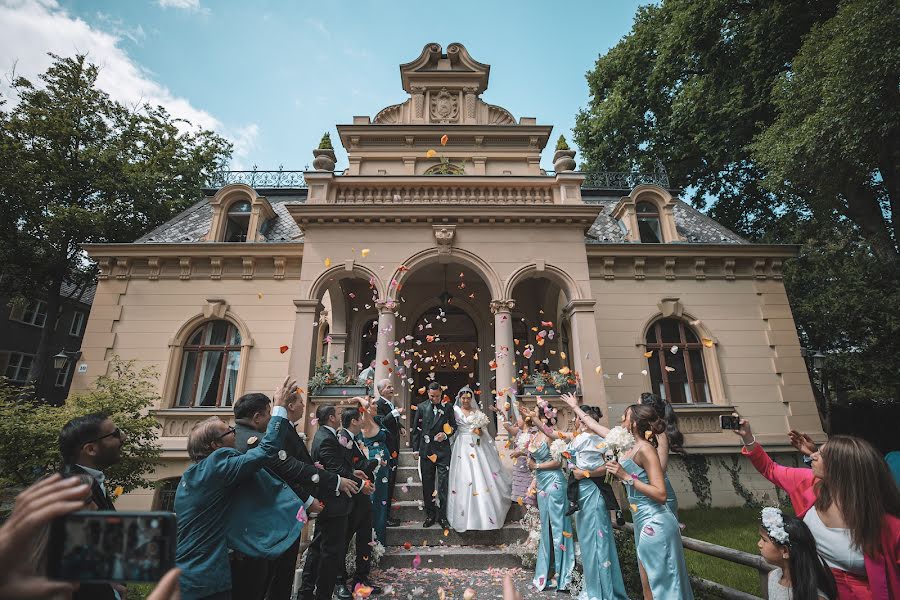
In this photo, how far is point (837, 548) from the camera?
278 centimetres

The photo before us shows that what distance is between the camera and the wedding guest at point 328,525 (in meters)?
4.53

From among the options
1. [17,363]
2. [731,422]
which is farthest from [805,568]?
[17,363]

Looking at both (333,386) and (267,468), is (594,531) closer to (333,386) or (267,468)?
(267,468)

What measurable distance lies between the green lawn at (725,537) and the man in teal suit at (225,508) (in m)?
5.68

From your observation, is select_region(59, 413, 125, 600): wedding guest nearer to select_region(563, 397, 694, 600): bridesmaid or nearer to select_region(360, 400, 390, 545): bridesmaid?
select_region(360, 400, 390, 545): bridesmaid

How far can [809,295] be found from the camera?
15539 millimetres

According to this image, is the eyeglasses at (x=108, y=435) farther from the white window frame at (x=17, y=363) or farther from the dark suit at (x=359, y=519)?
the white window frame at (x=17, y=363)

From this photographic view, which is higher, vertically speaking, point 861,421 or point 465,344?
point 465,344

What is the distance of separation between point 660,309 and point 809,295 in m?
7.53

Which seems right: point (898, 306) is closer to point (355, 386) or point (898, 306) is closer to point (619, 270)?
point (619, 270)

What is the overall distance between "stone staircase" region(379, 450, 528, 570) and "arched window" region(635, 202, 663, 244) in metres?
10.4

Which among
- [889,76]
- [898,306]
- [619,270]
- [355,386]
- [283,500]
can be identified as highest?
[889,76]

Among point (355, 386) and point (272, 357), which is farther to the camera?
point (272, 357)

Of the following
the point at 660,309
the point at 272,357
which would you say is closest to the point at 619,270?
the point at 660,309
